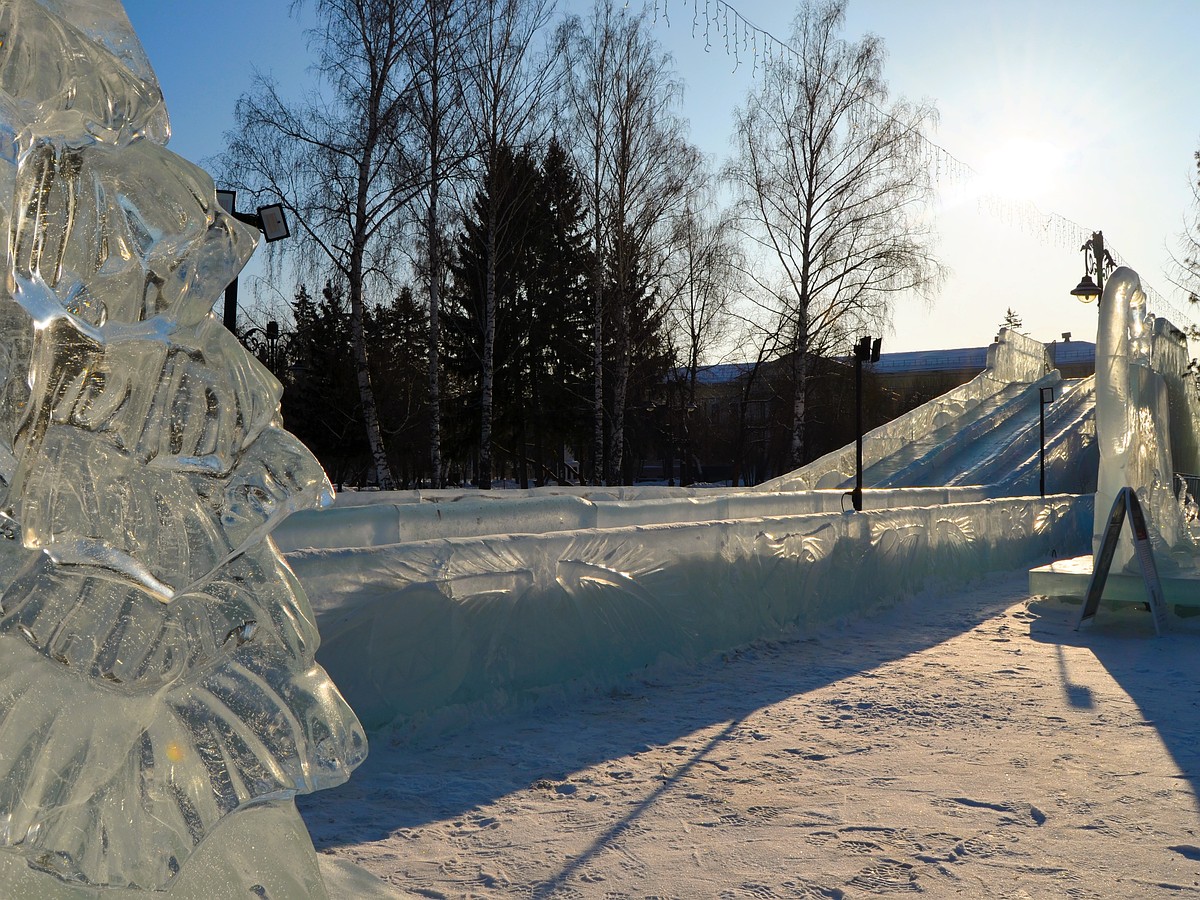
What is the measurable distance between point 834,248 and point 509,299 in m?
12.9

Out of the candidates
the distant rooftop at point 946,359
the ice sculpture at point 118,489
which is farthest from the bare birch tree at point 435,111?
the distant rooftop at point 946,359

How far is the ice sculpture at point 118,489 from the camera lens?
155cm

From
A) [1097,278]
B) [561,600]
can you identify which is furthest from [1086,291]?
[561,600]

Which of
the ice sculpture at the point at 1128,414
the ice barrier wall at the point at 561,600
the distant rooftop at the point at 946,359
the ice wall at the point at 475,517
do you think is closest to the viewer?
the ice barrier wall at the point at 561,600

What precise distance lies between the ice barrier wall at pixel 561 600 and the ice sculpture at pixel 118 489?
8.78 ft

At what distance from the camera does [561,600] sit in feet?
18.6

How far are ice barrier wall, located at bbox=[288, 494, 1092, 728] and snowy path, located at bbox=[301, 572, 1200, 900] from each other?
23cm

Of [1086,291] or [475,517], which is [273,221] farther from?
[1086,291]

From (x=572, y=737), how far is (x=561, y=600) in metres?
0.89

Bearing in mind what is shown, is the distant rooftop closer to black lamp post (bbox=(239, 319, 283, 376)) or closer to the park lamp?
black lamp post (bbox=(239, 319, 283, 376))

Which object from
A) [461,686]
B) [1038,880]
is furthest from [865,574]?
[1038,880]

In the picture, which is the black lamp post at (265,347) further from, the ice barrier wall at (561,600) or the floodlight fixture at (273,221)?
the ice barrier wall at (561,600)

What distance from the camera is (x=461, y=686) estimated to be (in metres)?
5.05

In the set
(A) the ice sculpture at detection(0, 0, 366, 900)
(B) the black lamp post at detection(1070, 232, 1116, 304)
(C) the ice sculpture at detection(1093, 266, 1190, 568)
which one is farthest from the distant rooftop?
(A) the ice sculpture at detection(0, 0, 366, 900)
